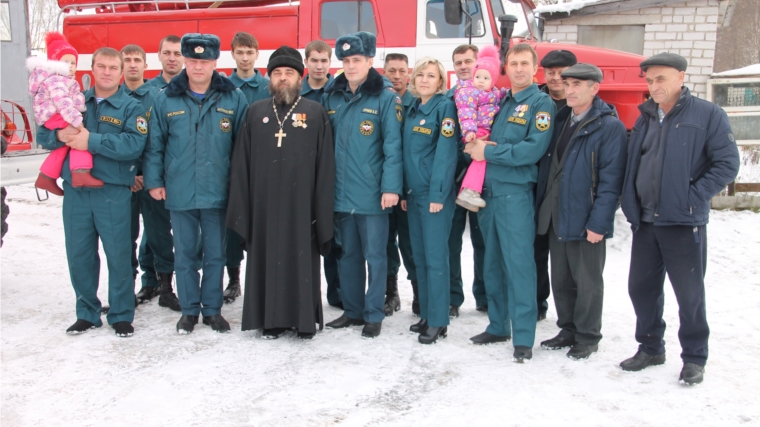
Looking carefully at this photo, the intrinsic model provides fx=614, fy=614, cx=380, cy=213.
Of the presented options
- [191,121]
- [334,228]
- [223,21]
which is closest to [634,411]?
[334,228]

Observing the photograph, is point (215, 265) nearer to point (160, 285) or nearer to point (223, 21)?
point (160, 285)

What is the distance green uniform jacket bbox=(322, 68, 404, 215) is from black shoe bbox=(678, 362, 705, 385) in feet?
6.48

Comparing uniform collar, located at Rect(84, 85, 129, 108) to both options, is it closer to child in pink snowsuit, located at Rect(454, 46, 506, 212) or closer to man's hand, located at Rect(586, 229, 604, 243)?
child in pink snowsuit, located at Rect(454, 46, 506, 212)

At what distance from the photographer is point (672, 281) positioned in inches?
137

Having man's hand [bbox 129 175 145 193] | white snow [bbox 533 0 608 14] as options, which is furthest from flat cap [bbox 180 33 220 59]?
white snow [bbox 533 0 608 14]

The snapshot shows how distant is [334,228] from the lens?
4.34m

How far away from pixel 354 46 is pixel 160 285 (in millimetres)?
2561

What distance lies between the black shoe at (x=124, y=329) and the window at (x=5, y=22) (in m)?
4.66

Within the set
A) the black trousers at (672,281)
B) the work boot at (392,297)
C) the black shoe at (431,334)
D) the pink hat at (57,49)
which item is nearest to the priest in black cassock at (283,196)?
the black shoe at (431,334)

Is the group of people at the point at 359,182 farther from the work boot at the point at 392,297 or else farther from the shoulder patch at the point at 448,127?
the work boot at the point at 392,297

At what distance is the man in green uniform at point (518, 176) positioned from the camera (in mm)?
3717

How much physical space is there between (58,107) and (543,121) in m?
3.06

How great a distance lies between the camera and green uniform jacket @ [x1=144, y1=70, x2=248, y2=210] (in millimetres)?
4141

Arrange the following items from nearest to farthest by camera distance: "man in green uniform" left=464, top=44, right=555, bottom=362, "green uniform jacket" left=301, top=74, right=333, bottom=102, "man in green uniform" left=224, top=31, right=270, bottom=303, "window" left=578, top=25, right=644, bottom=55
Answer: "man in green uniform" left=464, top=44, right=555, bottom=362
"green uniform jacket" left=301, top=74, right=333, bottom=102
"man in green uniform" left=224, top=31, right=270, bottom=303
"window" left=578, top=25, right=644, bottom=55
